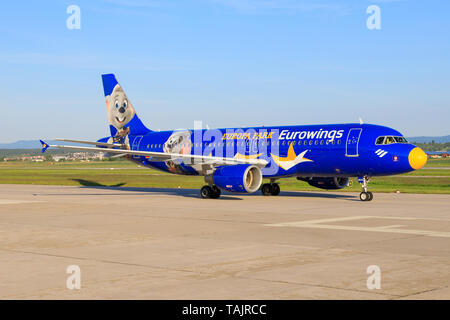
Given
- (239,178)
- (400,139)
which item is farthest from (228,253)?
(400,139)

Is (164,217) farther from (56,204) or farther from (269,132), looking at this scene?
(269,132)

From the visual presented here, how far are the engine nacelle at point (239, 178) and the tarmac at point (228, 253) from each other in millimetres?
3696

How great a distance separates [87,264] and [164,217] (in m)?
9.51

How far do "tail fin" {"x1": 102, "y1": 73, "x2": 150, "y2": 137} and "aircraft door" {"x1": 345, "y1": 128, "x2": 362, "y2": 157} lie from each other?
15.3 m

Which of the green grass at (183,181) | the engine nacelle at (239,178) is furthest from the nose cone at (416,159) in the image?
the green grass at (183,181)

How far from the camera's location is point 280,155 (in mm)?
29844

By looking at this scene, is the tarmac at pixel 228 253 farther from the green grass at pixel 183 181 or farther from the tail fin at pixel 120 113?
the green grass at pixel 183 181

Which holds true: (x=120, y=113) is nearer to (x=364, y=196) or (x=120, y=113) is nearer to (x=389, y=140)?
(x=364, y=196)

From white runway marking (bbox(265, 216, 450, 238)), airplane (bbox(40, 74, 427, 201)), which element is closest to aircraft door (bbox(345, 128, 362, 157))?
airplane (bbox(40, 74, 427, 201))

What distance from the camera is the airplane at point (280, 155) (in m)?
26.8

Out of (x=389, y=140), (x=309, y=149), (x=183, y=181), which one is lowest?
(x=183, y=181)

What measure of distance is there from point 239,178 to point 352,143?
18.7ft
